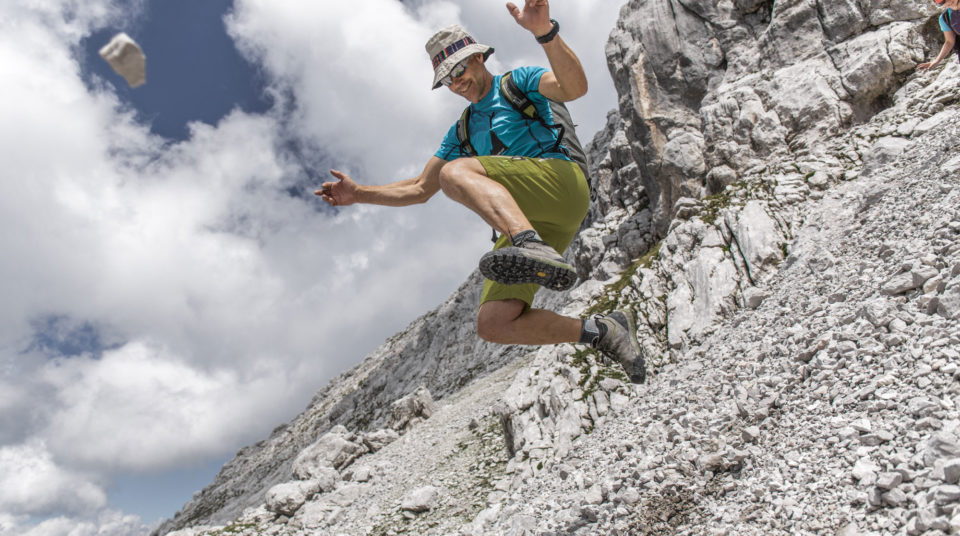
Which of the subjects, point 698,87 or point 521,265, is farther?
point 698,87

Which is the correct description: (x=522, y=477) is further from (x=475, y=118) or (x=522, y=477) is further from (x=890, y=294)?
(x=475, y=118)

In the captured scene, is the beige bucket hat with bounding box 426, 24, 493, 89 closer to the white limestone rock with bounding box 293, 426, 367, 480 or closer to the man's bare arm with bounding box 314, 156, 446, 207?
the man's bare arm with bounding box 314, 156, 446, 207

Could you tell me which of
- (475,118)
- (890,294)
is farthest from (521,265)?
(890,294)

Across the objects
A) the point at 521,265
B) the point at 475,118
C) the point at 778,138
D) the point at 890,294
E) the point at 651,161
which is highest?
the point at 651,161

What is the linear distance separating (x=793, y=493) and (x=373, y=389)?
5209 cm

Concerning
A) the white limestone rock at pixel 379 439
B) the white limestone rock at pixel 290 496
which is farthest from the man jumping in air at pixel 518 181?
the white limestone rock at pixel 379 439

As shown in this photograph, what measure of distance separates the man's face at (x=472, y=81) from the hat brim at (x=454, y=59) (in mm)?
89

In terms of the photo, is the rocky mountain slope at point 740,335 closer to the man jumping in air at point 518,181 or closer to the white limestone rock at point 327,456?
the white limestone rock at point 327,456

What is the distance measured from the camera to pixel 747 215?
16.0 m

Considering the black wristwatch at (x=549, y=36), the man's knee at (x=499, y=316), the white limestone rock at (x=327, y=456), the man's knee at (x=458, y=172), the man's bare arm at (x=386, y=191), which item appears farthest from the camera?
the white limestone rock at (x=327, y=456)

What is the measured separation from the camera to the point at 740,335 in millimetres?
11148

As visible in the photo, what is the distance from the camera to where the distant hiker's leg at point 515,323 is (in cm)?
576

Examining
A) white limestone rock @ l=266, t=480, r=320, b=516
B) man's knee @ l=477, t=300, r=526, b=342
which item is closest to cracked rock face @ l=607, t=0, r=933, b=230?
man's knee @ l=477, t=300, r=526, b=342

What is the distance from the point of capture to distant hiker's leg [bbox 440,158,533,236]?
4766 mm
